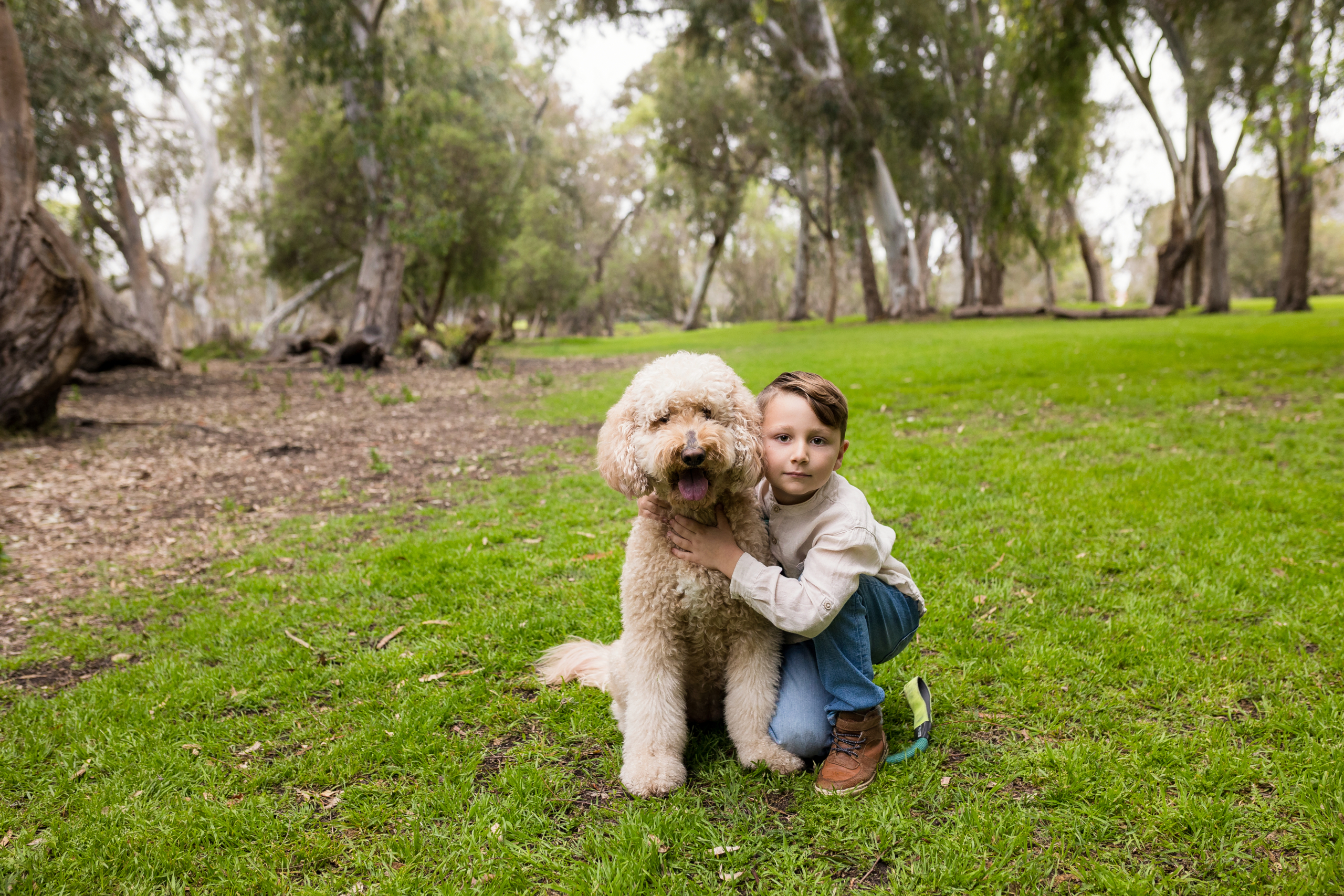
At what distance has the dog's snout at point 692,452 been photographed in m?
2.26

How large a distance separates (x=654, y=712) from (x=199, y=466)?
7.21 meters

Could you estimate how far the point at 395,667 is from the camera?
3.57 m

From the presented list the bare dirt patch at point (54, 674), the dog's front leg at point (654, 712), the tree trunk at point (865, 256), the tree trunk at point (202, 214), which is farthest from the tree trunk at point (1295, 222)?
the tree trunk at point (202, 214)

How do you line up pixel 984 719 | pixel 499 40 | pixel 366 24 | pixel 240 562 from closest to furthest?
pixel 984 719 → pixel 240 562 → pixel 366 24 → pixel 499 40

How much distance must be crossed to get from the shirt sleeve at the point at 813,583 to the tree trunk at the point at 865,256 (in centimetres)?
2570

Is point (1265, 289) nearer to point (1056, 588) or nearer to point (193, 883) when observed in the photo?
point (1056, 588)

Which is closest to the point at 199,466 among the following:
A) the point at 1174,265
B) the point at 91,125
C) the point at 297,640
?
the point at 297,640

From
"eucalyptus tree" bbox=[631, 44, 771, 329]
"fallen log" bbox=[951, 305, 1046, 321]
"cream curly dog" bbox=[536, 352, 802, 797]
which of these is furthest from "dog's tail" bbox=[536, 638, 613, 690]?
"eucalyptus tree" bbox=[631, 44, 771, 329]

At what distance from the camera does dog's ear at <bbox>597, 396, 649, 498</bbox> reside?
2461 mm

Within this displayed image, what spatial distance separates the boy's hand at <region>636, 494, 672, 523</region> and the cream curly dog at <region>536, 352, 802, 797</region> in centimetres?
3

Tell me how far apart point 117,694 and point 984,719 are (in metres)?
3.98

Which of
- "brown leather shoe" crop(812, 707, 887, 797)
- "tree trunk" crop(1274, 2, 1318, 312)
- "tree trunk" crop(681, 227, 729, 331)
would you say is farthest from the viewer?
"tree trunk" crop(681, 227, 729, 331)

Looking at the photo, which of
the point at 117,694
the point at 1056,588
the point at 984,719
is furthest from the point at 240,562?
the point at 1056,588

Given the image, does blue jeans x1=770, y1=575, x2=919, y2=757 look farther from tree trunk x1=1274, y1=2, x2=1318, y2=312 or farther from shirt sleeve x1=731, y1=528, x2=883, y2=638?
tree trunk x1=1274, y1=2, x2=1318, y2=312
